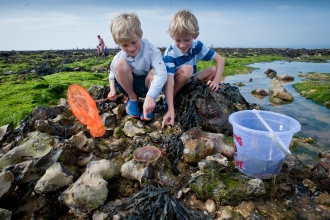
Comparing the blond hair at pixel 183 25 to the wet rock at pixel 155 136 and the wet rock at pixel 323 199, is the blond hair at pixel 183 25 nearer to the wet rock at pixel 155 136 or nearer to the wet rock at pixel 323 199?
the wet rock at pixel 155 136

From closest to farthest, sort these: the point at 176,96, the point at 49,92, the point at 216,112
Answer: the point at 216,112, the point at 176,96, the point at 49,92

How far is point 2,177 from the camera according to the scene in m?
1.98

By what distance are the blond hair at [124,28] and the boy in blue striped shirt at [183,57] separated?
1.60 ft

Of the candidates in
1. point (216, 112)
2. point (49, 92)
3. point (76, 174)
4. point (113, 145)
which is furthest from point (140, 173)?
point (49, 92)

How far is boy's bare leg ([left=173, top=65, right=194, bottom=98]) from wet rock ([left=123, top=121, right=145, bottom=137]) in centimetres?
88

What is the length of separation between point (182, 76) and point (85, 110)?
153 centimetres

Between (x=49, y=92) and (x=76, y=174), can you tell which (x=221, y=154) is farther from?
(x=49, y=92)

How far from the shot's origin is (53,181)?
2.05 m


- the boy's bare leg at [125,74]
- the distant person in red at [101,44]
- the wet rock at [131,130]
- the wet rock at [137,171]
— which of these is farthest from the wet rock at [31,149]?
the distant person in red at [101,44]

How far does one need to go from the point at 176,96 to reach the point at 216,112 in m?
0.73

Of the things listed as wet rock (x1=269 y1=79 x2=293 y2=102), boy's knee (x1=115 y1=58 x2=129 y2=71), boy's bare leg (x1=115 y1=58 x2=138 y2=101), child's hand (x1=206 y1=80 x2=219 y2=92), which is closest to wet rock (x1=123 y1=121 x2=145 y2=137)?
boy's bare leg (x1=115 y1=58 x2=138 y2=101)

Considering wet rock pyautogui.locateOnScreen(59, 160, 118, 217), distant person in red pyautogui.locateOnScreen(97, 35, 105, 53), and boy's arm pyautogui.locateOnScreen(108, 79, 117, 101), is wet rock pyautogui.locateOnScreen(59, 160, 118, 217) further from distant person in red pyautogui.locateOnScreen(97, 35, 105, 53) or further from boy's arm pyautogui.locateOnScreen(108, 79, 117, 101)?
distant person in red pyautogui.locateOnScreen(97, 35, 105, 53)

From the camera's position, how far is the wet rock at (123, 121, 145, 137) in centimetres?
314

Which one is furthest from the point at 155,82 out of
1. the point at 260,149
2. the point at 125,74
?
the point at 260,149
